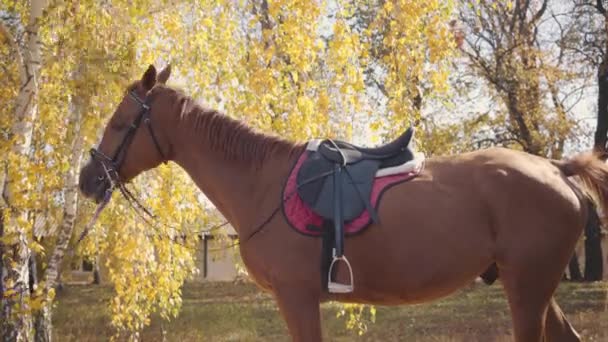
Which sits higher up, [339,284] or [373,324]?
[339,284]

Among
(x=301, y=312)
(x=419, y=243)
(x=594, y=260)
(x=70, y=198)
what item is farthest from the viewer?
(x=594, y=260)

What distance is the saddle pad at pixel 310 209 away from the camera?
177 inches

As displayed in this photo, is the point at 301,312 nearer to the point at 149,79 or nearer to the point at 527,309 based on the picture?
the point at 527,309

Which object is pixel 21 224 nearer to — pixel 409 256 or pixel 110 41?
pixel 110 41

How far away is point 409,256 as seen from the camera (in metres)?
4.48

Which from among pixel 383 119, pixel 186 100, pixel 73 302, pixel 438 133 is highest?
pixel 438 133

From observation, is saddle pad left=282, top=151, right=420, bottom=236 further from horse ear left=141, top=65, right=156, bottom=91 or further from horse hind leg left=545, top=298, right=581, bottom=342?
horse hind leg left=545, top=298, right=581, bottom=342

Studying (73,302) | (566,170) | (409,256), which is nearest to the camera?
(409,256)

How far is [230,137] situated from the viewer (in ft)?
15.9

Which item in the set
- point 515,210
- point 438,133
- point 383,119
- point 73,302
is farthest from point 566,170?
point 73,302

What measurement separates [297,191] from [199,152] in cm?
75

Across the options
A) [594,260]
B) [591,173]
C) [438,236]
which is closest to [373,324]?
[594,260]

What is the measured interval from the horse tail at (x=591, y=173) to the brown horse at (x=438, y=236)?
0.7 inches

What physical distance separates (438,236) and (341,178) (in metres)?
0.69
